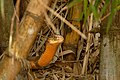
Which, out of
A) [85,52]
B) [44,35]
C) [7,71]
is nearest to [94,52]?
[85,52]

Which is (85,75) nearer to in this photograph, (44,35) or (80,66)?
(80,66)

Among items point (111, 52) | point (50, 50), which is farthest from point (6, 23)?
point (111, 52)

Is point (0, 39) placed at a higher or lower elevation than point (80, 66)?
higher

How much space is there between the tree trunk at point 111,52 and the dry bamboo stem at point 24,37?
0.59ft

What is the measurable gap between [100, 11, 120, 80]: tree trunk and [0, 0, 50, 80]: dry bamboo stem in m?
0.18

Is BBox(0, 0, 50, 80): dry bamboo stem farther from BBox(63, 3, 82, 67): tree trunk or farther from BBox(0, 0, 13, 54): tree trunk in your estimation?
BBox(63, 3, 82, 67): tree trunk

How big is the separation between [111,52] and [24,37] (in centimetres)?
24

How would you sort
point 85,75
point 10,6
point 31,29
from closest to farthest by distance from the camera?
point 31,29 < point 10,6 < point 85,75

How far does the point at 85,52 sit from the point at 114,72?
37 centimetres

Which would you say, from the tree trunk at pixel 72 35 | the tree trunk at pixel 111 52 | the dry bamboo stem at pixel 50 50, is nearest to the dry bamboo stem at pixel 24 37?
the dry bamboo stem at pixel 50 50

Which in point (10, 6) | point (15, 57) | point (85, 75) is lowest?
point (85, 75)

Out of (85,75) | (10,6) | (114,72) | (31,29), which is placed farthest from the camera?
(85,75)

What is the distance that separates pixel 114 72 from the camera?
36.1 inches

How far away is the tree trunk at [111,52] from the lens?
34.1 inches
